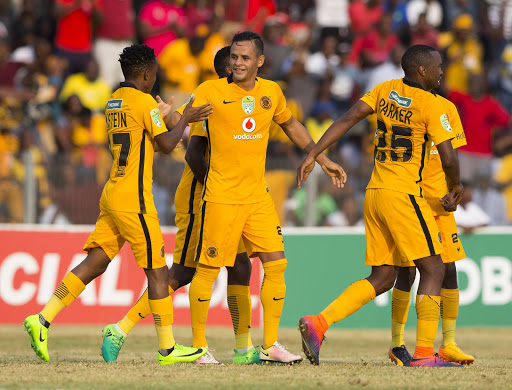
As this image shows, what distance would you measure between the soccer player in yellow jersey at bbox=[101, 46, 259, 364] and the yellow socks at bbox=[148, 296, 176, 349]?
1.03ft

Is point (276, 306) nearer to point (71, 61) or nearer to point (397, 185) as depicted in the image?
point (397, 185)

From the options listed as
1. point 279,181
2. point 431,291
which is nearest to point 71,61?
point 279,181

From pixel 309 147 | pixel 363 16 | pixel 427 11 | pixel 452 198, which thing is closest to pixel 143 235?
pixel 309 147

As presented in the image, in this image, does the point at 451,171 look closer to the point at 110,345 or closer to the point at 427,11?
the point at 110,345

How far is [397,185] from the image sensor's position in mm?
7863

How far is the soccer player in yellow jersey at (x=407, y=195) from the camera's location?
7.79 metres

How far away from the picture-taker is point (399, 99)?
7887 millimetres

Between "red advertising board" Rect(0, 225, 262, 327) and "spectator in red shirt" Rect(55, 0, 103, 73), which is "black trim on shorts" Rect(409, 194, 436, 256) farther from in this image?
"spectator in red shirt" Rect(55, 0, 103, 73)

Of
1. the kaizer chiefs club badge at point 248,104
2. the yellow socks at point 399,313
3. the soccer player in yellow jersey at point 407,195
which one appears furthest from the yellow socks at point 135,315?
the yellow socks at point 399,313

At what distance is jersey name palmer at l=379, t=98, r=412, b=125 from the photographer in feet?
25.7

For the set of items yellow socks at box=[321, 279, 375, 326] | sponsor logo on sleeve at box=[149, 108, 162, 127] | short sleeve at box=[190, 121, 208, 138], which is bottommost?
yellow socks at box=[321, 279, 375, 326]

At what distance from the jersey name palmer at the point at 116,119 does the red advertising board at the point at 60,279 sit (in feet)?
18.8

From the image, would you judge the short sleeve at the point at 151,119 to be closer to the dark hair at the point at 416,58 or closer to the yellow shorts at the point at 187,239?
the yellow shorts at the point at 187,239

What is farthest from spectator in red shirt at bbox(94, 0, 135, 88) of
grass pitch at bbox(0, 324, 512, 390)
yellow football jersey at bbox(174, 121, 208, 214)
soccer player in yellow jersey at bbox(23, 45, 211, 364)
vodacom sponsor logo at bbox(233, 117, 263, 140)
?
vodacom sponsor logo at bbox(233, 117, 263, 140)
